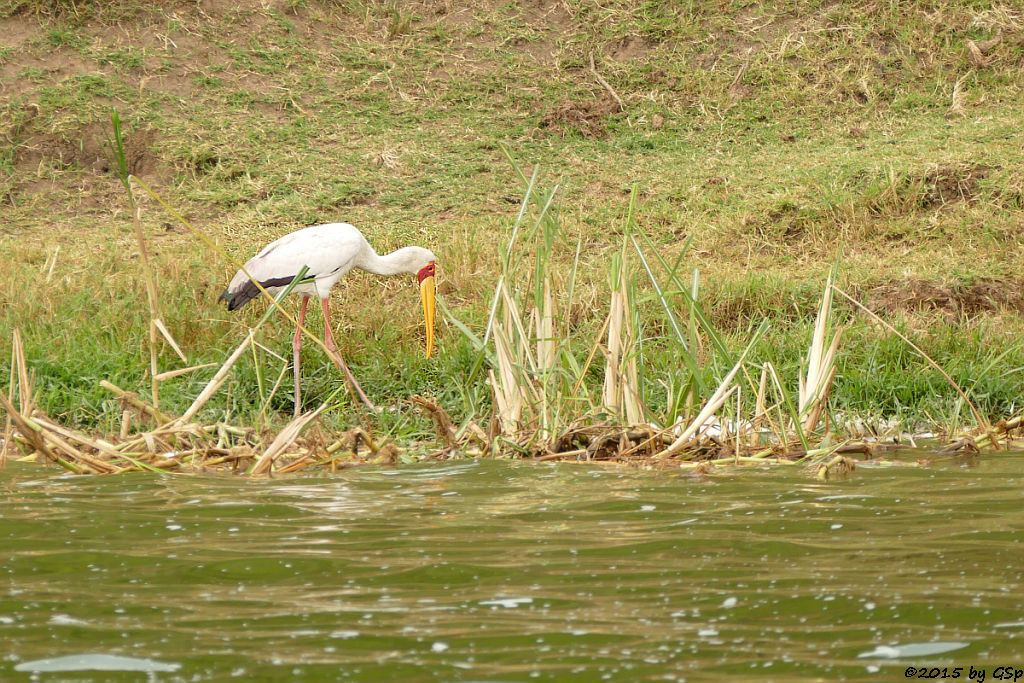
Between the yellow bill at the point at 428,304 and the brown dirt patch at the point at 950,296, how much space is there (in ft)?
8.53

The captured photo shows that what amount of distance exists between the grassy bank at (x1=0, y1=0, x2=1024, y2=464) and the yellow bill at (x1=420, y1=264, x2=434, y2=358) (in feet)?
0.35

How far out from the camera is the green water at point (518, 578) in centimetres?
217

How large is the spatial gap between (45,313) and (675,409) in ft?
13.0

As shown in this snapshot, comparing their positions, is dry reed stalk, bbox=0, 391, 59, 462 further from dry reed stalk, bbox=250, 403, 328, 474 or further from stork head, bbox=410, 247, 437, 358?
stork head, bbox=410, 247, 437, 358

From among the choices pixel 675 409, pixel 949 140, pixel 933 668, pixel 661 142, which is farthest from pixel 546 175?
pixel 933 668

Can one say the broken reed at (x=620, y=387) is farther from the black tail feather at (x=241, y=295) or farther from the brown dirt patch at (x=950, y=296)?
the brown dirt patch at (x=950, y=296)

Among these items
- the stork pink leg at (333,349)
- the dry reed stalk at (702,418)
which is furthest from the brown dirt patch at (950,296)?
the stork pink leg at (333,349)

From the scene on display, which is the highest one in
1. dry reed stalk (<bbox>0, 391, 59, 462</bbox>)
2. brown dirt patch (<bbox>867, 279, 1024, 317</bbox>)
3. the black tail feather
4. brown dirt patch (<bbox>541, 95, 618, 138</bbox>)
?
brown dirt patch (<bbox>541, 95, 618, 138</bbox>)

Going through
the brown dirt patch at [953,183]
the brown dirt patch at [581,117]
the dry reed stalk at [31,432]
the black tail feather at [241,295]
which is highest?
the brown dirt patch at [581,117]

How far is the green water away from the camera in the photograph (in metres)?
2.17

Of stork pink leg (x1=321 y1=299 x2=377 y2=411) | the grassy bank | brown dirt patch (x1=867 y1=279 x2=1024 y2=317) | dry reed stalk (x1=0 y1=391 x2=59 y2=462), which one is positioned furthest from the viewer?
brown dirt patch (x1=867 y1=279 x2=1024 y2=317)

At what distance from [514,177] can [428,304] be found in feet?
12.7

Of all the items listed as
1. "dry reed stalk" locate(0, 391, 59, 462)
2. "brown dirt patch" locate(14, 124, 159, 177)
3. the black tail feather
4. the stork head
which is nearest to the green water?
"dry reed stalk" locate(0, 391, 59, 462)

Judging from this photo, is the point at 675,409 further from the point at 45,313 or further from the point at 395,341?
the point at 45,313
